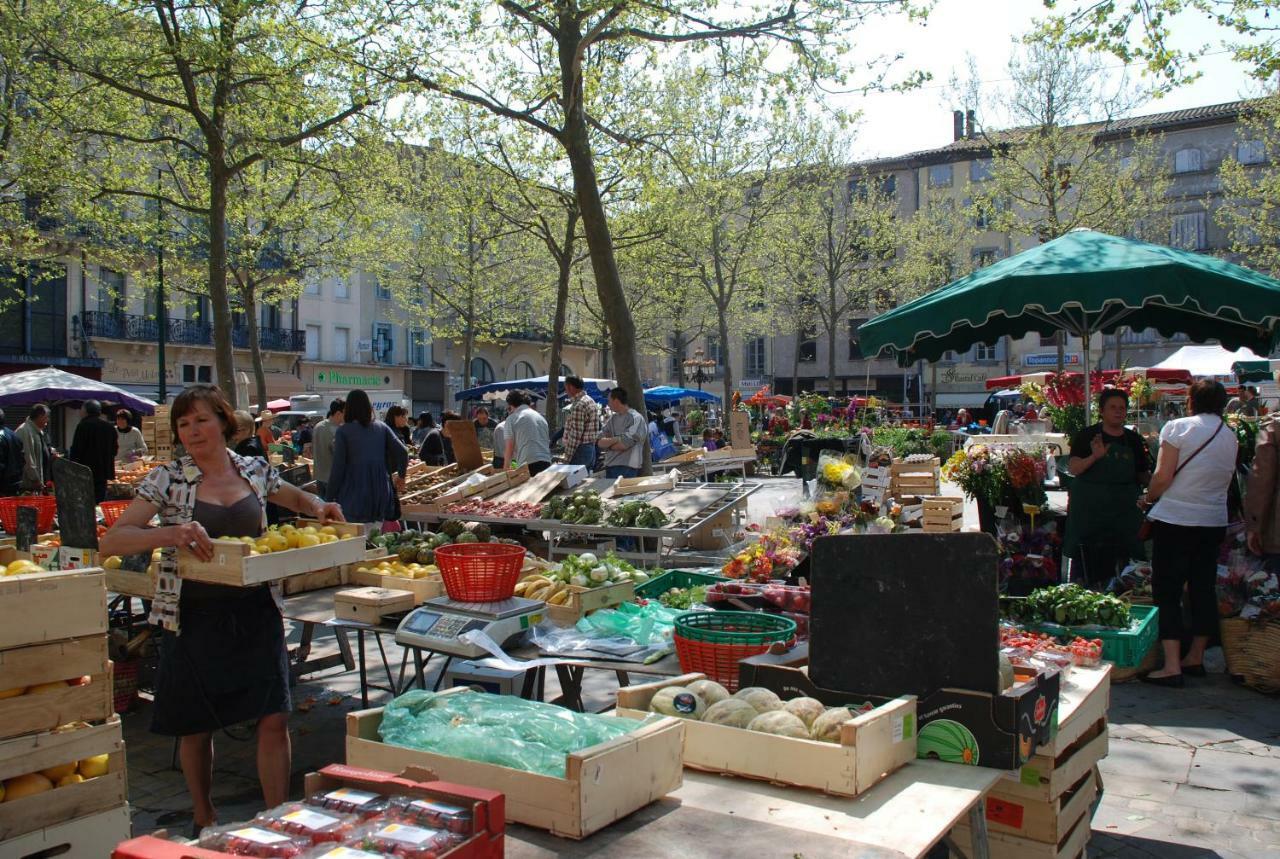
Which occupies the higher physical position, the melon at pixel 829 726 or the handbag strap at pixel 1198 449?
the handbag strap at pixel 1198 449

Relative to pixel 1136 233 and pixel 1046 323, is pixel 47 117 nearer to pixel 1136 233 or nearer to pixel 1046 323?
pixel 1046 323

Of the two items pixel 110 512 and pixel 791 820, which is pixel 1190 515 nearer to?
pixel 791 820

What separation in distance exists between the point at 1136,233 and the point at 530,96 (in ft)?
99.2

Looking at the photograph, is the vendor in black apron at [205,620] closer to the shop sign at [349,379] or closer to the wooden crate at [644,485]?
the wooden crate at [644,485]

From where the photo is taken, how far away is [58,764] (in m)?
3.06

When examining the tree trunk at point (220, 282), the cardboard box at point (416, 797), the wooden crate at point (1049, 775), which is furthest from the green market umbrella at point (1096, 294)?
the tree trunk at point (220, 282)

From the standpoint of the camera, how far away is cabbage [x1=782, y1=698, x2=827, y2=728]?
2652mm

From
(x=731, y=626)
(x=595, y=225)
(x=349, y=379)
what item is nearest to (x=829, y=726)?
(x=731, y=626)

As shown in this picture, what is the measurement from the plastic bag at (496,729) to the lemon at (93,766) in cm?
128

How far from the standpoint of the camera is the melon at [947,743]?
261 cm

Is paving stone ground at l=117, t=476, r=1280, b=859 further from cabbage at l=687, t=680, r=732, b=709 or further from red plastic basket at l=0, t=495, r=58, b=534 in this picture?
red plastic basket at l=0, t=495, r=58, b=534

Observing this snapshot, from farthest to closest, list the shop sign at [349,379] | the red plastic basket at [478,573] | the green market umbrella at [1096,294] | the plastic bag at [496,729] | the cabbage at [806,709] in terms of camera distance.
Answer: the shop sign at [349,379] → the green market umbrella at [1096,294] → the red plastic basket at [478,573] → the cabbage at [806,709] → the plastic bag at [496,729]

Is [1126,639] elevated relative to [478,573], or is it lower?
lower

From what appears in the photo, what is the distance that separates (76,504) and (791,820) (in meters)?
4.22
